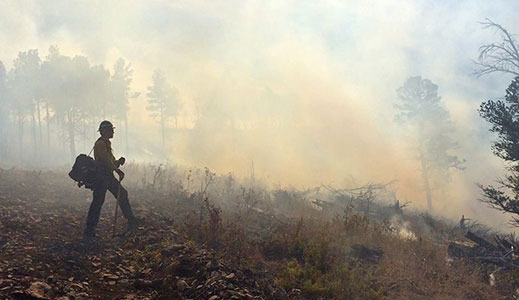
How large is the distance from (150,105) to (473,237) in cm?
4822

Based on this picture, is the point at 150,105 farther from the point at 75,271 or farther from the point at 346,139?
the point at 75,271

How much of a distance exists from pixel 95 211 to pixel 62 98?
38828mm

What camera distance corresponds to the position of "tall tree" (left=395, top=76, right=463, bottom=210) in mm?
30547

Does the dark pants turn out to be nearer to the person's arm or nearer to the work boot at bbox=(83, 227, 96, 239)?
the work boot at bbox=(83, 227, 96, 239)

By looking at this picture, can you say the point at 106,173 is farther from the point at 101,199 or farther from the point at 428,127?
the point at 428,127

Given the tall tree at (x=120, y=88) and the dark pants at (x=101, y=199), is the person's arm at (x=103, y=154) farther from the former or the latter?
the tall tree at (x=120, y=88)

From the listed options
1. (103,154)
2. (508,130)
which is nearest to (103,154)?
(103,154)

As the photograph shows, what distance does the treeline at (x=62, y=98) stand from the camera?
39656mm

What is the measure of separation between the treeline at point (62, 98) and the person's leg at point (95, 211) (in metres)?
32.9

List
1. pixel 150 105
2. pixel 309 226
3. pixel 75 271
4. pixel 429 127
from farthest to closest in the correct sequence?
pixel 150 105
pixel 429 127
pixel 309 226
pixel 75 271

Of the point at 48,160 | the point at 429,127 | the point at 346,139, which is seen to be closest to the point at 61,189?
the point at 346,139

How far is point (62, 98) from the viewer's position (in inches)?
1553

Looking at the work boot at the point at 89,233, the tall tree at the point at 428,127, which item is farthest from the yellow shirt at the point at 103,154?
the tall tree at the point at 428,127

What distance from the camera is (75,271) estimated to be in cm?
471
